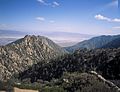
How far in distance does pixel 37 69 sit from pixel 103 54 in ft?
159

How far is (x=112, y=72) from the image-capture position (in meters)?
114

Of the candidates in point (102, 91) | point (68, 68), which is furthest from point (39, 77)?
point (102, 91)

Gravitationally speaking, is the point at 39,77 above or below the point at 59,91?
below

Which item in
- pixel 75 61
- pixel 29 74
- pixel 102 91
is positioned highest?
pixel 102 91

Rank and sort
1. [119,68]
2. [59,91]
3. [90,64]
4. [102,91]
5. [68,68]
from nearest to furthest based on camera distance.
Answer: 1. [102,91]
2. [59,91]
3. [119,68]
4. [90,64]
5. [68,68]

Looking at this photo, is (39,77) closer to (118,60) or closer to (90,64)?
(90,64)

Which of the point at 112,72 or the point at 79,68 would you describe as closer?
the point at 112,72

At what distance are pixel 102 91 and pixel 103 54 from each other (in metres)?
119

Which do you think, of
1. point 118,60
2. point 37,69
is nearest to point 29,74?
point 37,69

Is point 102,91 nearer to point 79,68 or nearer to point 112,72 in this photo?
point 112,72

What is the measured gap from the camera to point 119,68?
4483 inches

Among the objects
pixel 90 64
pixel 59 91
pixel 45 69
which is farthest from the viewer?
pixel 45 69

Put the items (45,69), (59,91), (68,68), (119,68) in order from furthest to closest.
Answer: (45,69)
(68,68)
(119,68)
(59,91)

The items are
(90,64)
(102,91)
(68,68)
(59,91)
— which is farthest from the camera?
(68,68)
